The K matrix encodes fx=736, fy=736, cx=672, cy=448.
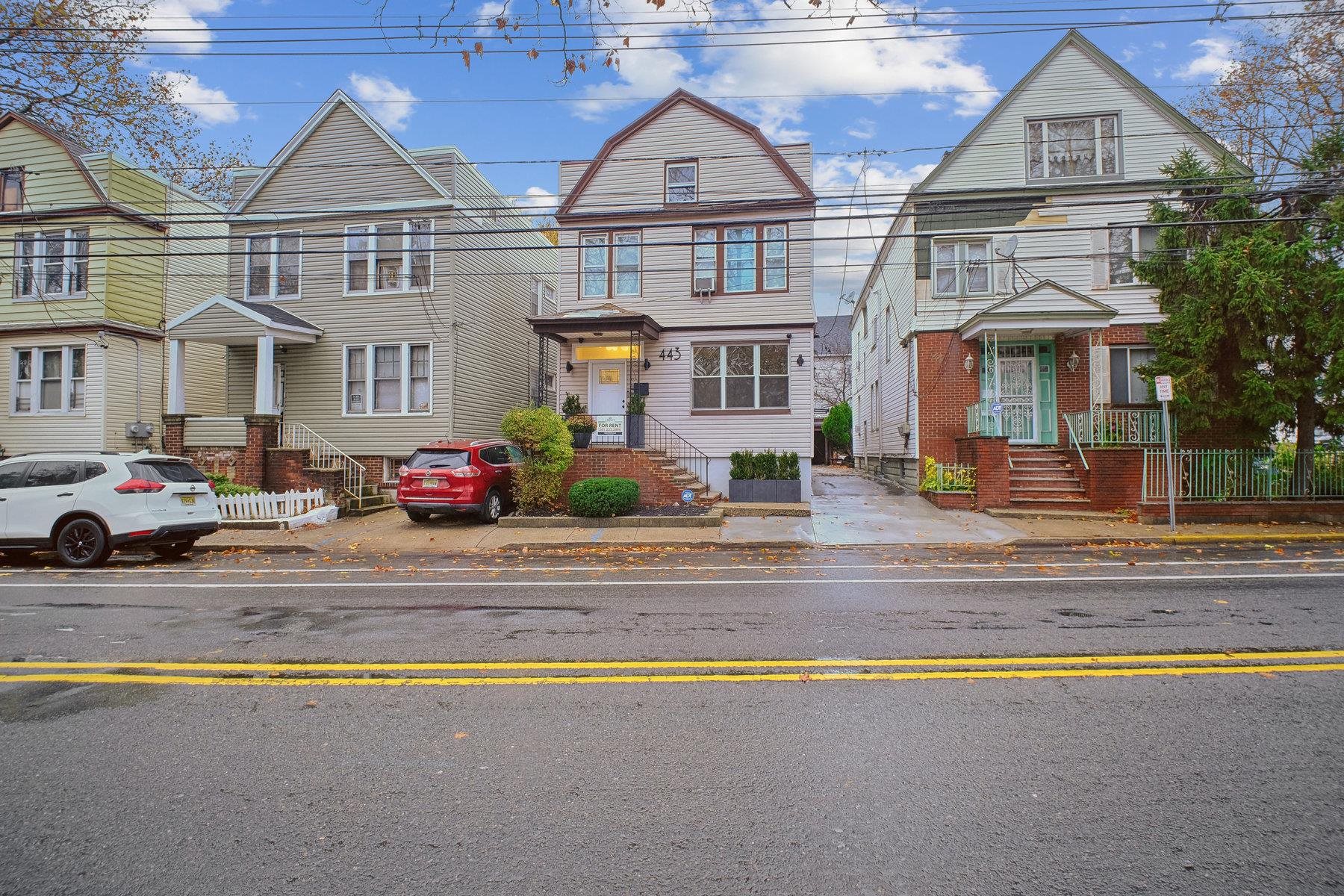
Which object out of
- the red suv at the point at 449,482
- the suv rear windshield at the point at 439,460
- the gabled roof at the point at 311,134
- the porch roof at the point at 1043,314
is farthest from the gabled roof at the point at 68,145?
the porch roof at the point at 1043,314

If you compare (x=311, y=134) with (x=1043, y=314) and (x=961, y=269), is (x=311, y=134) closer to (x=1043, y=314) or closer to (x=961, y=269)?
(x=961, y=269)

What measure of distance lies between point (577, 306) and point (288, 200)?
8.62 metres

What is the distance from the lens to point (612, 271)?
20.2m

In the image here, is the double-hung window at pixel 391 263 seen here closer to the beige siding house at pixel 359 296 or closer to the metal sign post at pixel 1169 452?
the beige siding house at pixel 359 296

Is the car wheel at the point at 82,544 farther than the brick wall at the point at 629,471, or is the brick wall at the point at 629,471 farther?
the brick wall at the point at 629,471

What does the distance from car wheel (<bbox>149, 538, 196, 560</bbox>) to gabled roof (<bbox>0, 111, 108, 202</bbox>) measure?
12.7 m

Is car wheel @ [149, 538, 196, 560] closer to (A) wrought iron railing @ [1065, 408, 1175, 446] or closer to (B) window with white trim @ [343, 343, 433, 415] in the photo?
(B) window with white trim @ [343, 343, 433, 415]

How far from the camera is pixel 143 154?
711 inches

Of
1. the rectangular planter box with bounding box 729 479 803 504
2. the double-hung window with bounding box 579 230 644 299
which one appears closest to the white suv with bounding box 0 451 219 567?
the rectangular planter box with bounding box 729 479 803 504

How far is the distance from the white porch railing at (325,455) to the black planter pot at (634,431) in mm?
6662

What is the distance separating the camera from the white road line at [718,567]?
10406 millimetres

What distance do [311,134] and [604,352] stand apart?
33.5ft

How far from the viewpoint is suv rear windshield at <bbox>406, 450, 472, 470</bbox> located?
15.5 metres

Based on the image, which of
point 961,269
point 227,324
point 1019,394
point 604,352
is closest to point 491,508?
point 604,352
